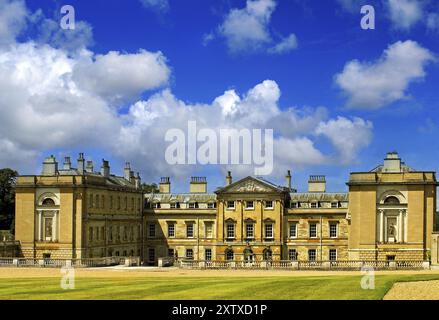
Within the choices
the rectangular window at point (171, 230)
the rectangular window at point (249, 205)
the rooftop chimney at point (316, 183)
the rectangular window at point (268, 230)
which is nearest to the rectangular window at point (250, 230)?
the rectangular window at point (268, 230)

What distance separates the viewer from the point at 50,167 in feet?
215

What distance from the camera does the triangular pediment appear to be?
7300cm

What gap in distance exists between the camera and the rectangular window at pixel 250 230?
73.2 metres

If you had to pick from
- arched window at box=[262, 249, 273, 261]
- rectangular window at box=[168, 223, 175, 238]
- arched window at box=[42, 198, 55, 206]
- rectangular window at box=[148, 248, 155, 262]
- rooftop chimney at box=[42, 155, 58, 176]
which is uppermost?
rooftop chimney at box=[42, 155, 58, 176]

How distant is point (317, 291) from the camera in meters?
30.6

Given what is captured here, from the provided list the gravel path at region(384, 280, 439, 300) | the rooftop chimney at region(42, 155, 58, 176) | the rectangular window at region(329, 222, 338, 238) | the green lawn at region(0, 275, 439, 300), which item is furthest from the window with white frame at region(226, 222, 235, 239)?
the gravel path at region(384, 280, 439, 300)

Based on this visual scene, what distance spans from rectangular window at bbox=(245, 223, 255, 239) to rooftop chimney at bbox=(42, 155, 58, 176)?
19.4 meters

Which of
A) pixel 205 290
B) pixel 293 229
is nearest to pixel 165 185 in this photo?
pixel 293 229

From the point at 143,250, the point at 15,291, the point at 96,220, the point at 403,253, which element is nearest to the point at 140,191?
the point at 143,250

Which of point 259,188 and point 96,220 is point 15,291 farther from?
point 259,188

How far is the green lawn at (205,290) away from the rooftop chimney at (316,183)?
38.5 m

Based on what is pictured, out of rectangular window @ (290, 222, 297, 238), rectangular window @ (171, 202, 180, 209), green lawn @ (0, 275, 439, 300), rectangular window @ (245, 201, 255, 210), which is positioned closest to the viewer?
green lawn @ (0, 275, 439, 300)

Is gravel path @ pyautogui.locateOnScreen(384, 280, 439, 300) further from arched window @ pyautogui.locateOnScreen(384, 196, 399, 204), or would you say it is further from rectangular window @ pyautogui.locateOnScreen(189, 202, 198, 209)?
rectangular window @ pyautogui.locateOnScreen(189, 202, 198, 209)
